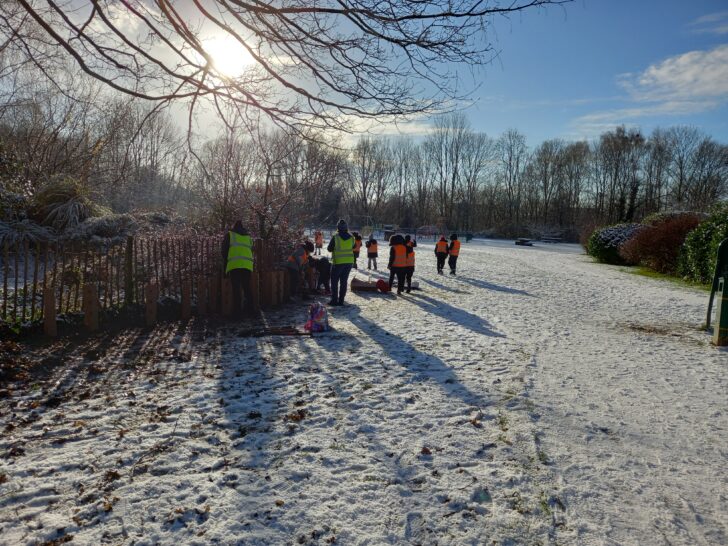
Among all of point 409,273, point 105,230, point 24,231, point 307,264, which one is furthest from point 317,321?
point 24,231

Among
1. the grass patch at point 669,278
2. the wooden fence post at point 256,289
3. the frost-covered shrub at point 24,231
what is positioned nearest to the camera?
the wooden fence post at point 256,289

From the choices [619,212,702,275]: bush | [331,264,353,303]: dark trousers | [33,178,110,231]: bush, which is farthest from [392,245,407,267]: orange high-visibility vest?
[619,212,702,275]: bush

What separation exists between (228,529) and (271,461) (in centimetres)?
77

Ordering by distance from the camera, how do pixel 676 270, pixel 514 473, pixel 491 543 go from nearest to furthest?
pixel 491 543 < pixel 514 473 < pixel 676 270

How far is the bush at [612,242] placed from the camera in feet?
78.0

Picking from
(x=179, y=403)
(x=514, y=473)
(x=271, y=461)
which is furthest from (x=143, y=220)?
(x=514, y=473)

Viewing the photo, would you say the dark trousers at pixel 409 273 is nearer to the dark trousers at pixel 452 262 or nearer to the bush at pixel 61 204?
the dark trousers at pixel 452 262

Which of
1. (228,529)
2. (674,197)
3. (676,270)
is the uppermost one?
(674,197)

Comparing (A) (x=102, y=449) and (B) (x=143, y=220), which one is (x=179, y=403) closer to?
(A) (x=102, y=449)

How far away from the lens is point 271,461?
3.46 meters

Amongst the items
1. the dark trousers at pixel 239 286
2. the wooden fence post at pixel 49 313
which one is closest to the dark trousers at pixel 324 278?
the dark trousers at pixel 239 286

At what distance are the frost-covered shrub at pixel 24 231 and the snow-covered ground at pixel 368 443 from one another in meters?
6.78

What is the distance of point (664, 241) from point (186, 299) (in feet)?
62.4

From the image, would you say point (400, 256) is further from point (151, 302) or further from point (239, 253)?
point (151, 302)
